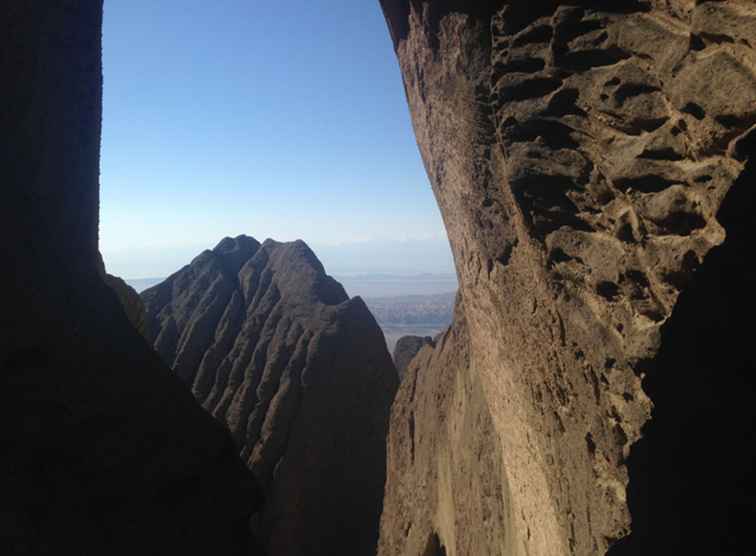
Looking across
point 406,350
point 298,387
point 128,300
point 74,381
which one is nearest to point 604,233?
point 74,381

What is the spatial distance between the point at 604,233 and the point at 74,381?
2.66 metres

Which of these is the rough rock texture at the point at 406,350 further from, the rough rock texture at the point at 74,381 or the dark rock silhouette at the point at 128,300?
the rough rock texture at the point at 74,381

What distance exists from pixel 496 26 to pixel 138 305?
7758 millimetres

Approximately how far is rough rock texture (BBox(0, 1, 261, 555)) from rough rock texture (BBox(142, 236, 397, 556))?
331 inches

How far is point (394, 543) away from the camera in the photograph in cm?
794

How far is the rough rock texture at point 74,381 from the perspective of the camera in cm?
239

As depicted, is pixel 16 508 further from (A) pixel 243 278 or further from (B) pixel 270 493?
(A) pixel 243 278

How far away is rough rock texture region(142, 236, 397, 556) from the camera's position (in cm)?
1107

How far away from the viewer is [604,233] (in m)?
2.62

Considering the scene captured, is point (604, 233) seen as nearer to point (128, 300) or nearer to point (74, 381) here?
point (74, 381)

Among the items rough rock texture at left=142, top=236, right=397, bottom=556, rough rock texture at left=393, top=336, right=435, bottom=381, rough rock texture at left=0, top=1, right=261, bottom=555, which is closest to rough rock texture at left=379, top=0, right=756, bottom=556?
rough rock texture at left=0, top=1, right=261, bottom=555

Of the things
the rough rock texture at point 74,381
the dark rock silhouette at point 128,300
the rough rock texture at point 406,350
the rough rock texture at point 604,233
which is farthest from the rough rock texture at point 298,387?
the rough rock texture at point 74,381

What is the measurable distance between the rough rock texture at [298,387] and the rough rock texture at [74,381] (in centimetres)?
841

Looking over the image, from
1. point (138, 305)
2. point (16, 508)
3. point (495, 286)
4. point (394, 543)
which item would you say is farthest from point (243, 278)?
point (16, 508)
